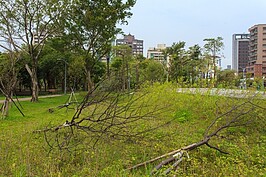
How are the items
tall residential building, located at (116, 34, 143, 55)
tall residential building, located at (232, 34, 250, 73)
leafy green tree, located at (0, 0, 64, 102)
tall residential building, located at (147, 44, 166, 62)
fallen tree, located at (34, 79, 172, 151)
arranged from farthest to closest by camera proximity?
tall residential building, located at (232, 34, 250, 73) < tall residential building, located at (147, 44, 166, 62) < tall residential building, located at (116, 34, 143, 55) < leafy green tree, located at (0, 0, 64, 102) < fallen tree, located at (34, 79, 172, 151)

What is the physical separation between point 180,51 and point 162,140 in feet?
90.0

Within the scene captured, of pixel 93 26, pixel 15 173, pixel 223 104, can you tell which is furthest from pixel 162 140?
pixel 93 26

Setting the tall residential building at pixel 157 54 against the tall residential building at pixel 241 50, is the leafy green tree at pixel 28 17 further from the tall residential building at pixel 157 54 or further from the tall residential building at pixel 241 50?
the tall residential building at pixel 241 50

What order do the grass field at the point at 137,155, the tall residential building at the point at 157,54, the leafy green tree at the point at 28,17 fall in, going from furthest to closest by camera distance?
the tall residential building at the point at 157,54 < the leafy green tree at the point at 28,17 < the grass field at the point at 137,155

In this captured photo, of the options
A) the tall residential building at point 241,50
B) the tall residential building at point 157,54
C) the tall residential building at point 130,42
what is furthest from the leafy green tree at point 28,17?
the tall residential building at point 241,50

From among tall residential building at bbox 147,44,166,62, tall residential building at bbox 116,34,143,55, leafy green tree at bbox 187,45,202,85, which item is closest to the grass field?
tall residential building at bbox 116,34,143,55

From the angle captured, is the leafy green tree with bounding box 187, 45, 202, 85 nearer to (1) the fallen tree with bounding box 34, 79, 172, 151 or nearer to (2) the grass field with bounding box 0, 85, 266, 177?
(2) the grass field with bounding box 0, 85, 266, 177

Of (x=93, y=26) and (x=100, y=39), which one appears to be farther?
(x=100, y=39)

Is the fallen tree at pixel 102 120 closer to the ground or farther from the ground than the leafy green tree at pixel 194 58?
closer to the ground

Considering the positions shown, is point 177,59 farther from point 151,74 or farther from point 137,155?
point 137,155

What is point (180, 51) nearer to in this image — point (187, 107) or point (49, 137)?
point (187, 107)

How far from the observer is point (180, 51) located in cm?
3128

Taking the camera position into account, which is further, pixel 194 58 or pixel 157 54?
pixel 157 54

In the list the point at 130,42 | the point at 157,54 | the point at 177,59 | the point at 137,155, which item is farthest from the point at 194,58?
the point at 137,155
